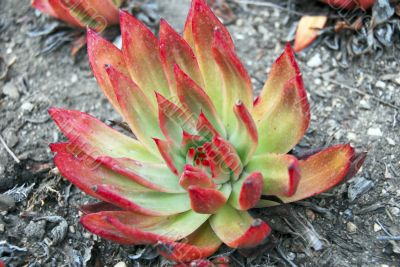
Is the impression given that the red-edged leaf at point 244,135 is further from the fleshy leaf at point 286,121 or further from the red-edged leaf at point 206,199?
the red-edged leaf at point 206,199

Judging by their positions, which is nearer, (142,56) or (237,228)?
(237,228)

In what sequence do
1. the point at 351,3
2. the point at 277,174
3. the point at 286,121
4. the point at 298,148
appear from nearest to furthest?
the point at 277,174
the point at 286,121
the point at 298,148
the point at 351,3

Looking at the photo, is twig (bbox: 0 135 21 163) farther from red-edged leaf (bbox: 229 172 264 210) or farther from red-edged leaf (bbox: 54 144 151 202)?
red-edged leaf (bbox: 229 172 264 210)

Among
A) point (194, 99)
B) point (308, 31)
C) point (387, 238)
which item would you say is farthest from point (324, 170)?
point (308, 31)

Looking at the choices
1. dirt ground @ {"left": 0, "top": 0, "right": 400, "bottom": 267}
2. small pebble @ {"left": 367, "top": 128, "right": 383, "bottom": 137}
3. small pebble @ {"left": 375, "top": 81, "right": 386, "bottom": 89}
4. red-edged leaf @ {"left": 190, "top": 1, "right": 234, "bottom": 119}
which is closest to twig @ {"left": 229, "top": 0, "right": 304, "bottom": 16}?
dirt ground @ {"left": 0, "top": 0, "right": 400, "bottom": 267}

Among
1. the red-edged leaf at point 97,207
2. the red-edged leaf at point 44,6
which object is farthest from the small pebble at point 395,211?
the red-edged leaf at point 44,6

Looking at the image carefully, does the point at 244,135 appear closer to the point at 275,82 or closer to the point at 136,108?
the point at 275,82
